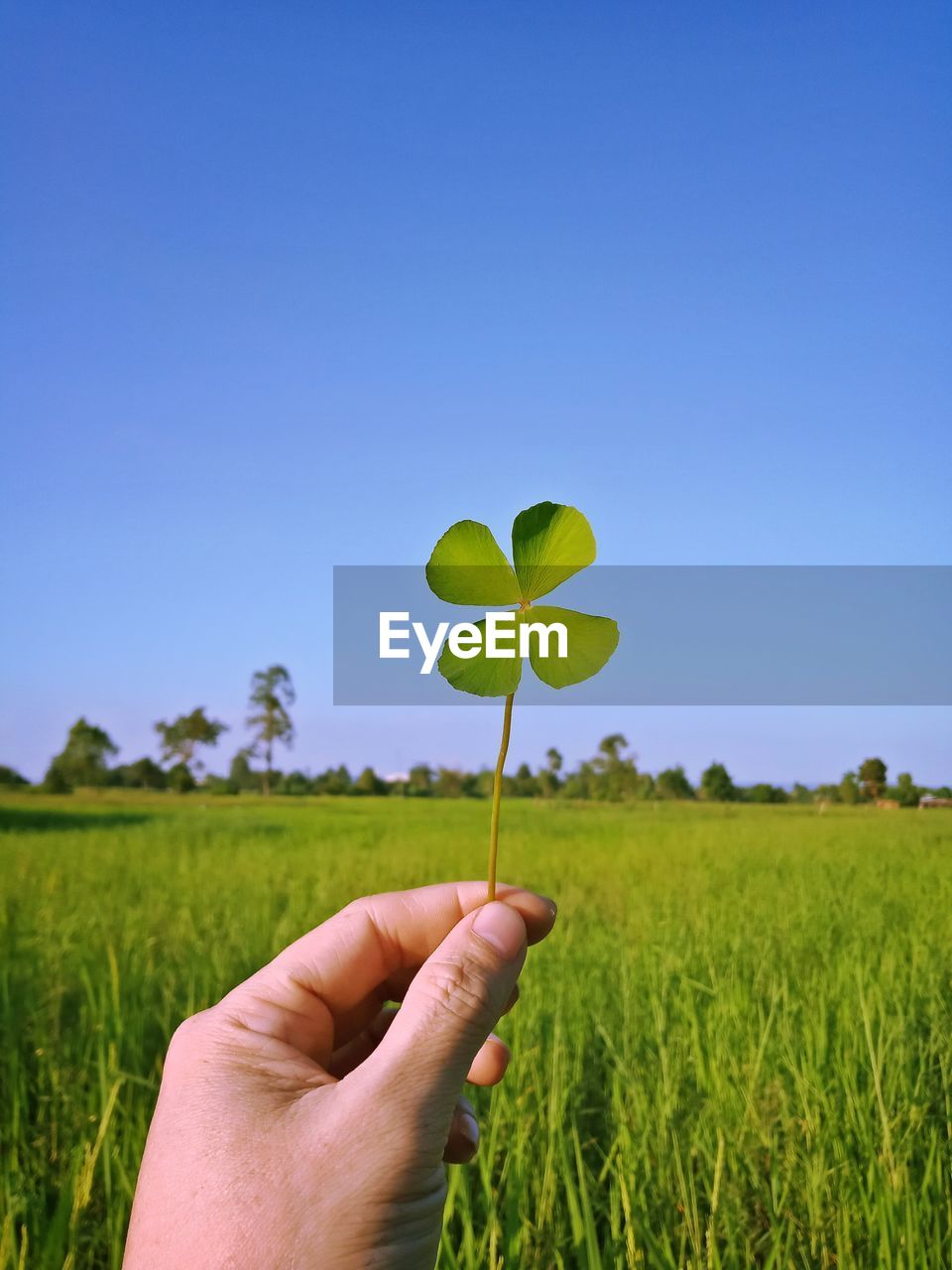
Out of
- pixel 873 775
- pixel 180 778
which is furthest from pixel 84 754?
pixel 873 775

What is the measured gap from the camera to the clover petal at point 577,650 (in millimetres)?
481

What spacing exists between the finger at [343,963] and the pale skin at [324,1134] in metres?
0.05

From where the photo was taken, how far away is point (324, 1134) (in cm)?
67

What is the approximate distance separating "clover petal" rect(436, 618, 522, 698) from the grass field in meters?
0.90

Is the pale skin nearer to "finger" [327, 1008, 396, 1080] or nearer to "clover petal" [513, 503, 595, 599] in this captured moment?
"finger" [327, 1008, 396, 1080]

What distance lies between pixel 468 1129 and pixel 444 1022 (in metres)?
0.33

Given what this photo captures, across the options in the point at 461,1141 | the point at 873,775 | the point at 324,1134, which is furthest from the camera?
the point at 873,775

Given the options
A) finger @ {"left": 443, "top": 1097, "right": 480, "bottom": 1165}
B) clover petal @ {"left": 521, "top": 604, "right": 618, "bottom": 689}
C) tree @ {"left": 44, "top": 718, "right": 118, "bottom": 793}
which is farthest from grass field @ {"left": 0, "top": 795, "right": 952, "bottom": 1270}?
tree @ {"left": 44, "top": 718, "right": 118, "bottom": 793}

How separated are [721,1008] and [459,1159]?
1217 millimetres

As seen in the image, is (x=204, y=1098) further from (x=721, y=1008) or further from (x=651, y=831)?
(x=651, y=831)

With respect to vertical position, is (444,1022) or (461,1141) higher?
(444,1022)

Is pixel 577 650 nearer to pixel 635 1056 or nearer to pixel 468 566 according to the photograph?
pixel 468 566

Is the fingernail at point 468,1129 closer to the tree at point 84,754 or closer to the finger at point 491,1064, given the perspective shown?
the finger at point 491,1064

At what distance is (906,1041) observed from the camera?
2.01 metres
